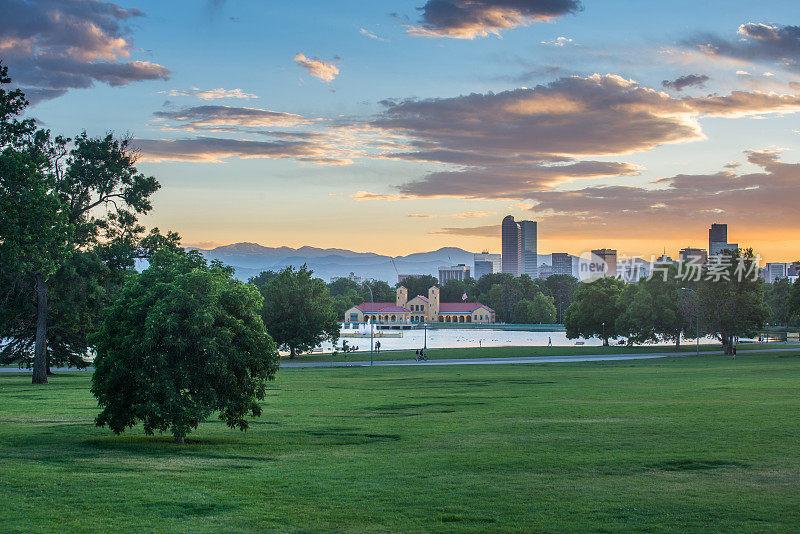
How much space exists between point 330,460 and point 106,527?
744 centimetres

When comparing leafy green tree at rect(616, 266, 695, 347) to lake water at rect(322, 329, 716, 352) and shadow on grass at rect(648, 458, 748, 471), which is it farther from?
shadow on grass at rect(648, 458, 748, 471)

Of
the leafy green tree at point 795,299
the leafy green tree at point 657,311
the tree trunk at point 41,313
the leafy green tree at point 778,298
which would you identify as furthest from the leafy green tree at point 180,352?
the leafy green tree at point 778,298

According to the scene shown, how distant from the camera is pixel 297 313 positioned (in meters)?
81.6

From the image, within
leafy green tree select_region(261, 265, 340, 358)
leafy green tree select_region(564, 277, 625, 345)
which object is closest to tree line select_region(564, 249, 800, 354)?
leafy green tree select_region(564, 277, 625, 345)

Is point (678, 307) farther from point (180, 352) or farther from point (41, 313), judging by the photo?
point (180, 352)

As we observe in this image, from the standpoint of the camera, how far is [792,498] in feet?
45.8

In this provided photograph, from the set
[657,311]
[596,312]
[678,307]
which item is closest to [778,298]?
[596,312]

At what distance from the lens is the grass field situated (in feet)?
41.8

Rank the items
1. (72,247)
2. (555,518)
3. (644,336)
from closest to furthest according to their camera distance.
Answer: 1. (555,518)
2. (72,247)
3. (644,336)

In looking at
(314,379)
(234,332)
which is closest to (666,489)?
(234,332)

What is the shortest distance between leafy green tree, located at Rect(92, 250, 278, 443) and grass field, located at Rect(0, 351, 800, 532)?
121 centimetres

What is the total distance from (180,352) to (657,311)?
263 feet

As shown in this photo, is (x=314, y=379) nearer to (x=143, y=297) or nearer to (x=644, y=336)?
(x=143, y=297)

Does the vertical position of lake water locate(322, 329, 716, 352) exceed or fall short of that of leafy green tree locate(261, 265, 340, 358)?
it falls short
